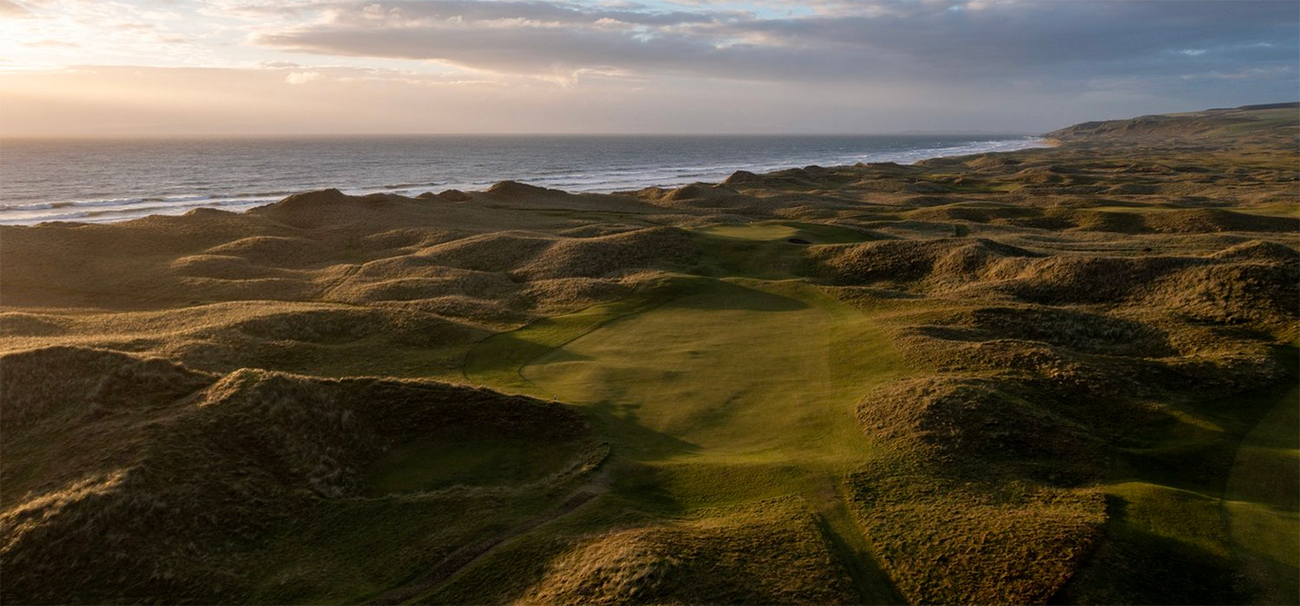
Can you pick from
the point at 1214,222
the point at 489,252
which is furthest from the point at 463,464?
the point at 1214,222

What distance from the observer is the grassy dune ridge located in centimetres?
1442

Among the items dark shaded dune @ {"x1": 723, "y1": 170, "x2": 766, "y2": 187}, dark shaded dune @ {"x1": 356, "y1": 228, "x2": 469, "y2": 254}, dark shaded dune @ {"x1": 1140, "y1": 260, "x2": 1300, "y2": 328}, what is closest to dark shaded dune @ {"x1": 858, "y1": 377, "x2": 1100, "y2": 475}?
dark shaded dune @ {"x1": 1140, "y1": 260, "x2": 1300, "y2": 328}

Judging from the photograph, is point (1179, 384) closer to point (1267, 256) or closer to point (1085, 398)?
point (1085, 398)

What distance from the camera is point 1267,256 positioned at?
37.9 meters

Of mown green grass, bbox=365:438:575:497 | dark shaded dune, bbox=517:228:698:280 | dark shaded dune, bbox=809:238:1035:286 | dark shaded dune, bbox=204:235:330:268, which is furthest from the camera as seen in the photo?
dark shaded dune, bbox=204:235:330:268

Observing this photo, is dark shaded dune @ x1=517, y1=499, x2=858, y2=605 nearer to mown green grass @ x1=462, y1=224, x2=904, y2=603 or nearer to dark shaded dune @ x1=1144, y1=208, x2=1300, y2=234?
mown green grass @ x1=462, y1=224, x2=904, y2=603

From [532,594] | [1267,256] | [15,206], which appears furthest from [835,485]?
[15,206]

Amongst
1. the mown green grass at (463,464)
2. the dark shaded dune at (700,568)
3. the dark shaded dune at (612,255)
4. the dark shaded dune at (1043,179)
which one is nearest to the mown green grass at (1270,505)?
the dark shaded dune at (700,568)

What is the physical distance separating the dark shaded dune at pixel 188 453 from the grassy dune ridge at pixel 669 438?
7cm

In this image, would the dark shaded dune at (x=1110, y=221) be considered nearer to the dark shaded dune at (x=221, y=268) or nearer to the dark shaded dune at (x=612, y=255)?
the dark shaded dune at (x=612, y=255)

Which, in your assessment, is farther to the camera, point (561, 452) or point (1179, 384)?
point (1179, 384)

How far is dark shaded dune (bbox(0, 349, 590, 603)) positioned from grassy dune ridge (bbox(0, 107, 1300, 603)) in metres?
0.07

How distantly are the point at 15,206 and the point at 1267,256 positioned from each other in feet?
427

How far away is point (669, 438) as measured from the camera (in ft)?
70.4
